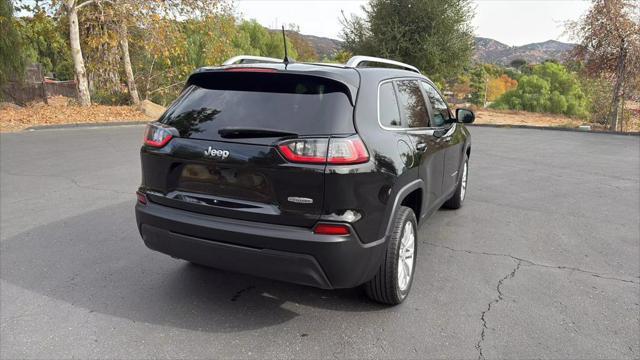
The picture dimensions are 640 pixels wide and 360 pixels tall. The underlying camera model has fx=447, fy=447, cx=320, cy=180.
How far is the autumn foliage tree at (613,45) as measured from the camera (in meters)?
15.9

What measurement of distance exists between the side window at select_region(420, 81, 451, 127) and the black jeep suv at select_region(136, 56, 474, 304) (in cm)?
110

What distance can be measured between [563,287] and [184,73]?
20782 millimetres

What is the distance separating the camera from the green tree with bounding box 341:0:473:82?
794 inches

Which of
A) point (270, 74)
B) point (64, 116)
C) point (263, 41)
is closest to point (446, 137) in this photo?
point (270, 74)

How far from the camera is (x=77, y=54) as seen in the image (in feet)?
54.1

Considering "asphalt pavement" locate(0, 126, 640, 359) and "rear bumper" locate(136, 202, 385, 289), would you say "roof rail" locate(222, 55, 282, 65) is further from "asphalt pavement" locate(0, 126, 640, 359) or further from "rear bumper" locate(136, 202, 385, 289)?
→ "asphalt pavement" locate(0, 126, 640, 359)

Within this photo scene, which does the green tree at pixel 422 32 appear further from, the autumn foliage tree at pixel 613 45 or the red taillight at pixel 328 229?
the red taillight at pixel 328 229

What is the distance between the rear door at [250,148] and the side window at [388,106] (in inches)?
15.9

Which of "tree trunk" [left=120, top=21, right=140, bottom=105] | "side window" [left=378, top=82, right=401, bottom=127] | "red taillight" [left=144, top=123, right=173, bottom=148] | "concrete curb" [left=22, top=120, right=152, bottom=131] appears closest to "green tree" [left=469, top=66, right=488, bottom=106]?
"tree trunk" [left=120, top=21, right=140, bottom=105]

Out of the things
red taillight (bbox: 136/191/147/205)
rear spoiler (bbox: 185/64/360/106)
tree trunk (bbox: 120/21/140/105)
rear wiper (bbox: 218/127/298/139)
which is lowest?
red taillight (bbox: 136/191/147/205)

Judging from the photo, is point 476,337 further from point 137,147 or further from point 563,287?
point 137,147

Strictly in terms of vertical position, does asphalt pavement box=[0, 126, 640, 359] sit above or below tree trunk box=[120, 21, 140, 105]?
below

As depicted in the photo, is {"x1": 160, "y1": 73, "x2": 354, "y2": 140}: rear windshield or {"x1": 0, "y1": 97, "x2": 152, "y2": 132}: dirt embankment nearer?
{"x1": 160, "y1": 73, "x2": 354, "y2": 140}: rear windshield

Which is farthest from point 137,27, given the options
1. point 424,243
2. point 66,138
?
point 424,243
